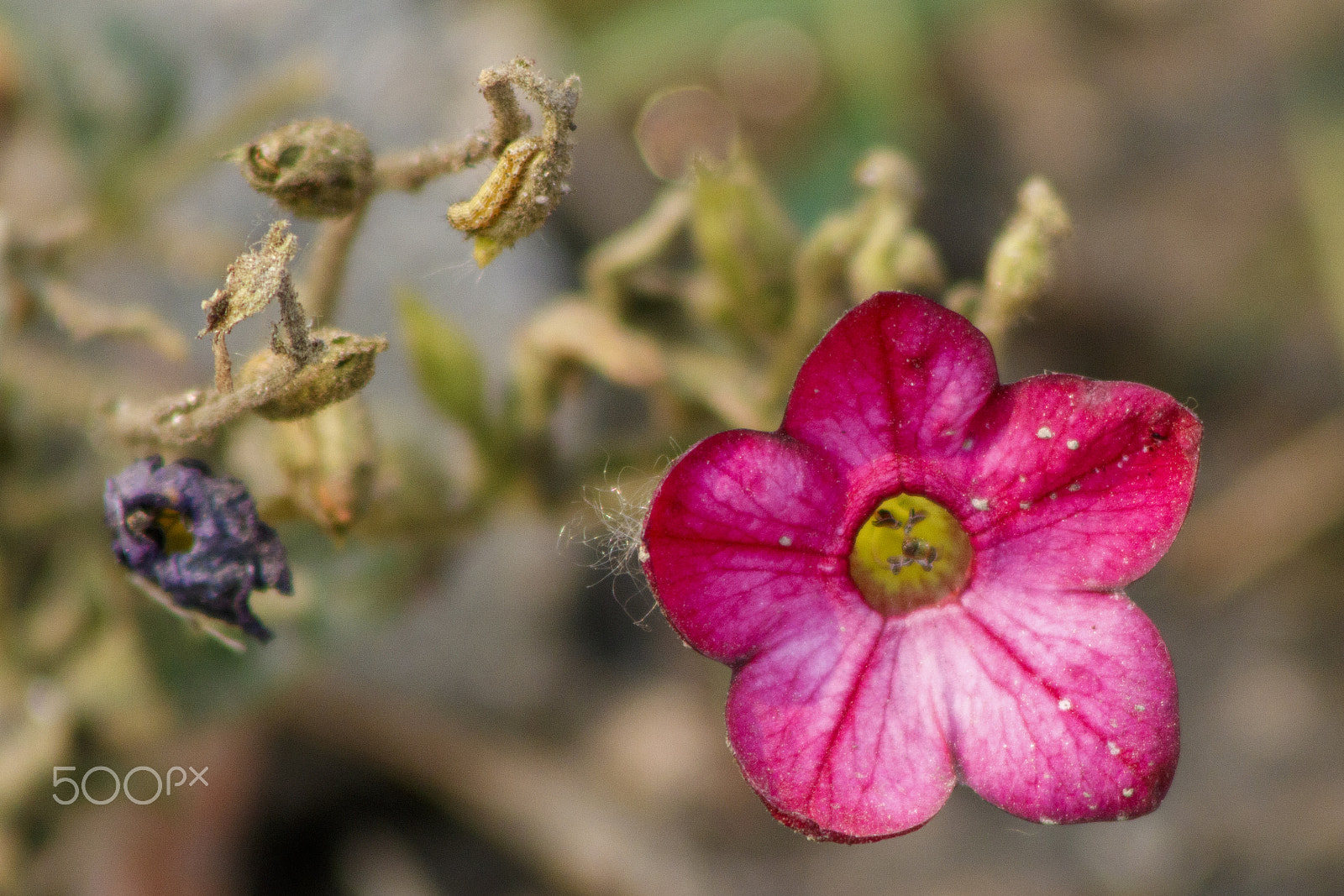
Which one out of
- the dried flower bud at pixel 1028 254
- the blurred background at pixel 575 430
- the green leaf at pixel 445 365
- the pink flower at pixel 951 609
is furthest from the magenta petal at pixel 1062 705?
the green leaf at pixel 445 365

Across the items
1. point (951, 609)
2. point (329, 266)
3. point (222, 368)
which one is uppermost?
point (329, 266)

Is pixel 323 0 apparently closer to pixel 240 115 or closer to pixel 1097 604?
pixel 240 115

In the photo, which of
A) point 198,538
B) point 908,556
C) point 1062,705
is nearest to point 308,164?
point 198,538

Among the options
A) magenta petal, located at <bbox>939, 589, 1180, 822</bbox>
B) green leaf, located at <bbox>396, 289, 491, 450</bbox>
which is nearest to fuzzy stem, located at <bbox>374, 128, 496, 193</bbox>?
green leaf, located at <bbox>396, 289, 491, 450</bbox>

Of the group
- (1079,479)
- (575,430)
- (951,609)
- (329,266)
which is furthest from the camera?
(575,430)

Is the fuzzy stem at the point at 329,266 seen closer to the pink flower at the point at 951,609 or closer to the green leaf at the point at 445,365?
the green leaf at the point at 445,365

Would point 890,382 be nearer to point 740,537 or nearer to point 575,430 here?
point 740,537
